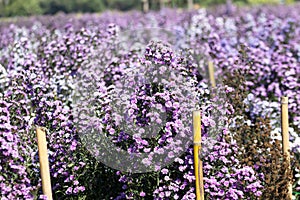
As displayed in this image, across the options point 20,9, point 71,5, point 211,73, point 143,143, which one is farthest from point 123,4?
point 143,143

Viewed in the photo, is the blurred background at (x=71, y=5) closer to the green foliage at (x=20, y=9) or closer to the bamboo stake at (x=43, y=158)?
the green foliage at (x=20, y=9)

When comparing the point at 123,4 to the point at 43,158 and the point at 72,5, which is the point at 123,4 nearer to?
the point at 72,5

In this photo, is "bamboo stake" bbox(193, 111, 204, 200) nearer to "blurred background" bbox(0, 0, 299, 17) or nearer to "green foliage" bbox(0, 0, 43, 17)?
"blurred background" bbox(0, 0, 299, 17)

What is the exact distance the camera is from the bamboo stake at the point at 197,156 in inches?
125

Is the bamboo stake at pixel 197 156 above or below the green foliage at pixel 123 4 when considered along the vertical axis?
above

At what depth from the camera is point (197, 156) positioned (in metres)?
3.25

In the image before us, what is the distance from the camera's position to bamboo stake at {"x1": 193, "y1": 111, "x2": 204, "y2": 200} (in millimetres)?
3180

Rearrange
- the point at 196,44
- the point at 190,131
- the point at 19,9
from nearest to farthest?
the point at 190,131
the point at 196,44
the point at 19,9

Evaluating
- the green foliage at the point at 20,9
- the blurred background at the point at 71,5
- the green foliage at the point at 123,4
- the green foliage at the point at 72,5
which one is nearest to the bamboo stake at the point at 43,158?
the blurred background at the point at 71,5

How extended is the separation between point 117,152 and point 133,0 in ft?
107

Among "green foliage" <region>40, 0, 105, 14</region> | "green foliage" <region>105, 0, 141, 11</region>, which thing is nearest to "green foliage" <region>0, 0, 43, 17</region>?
"green foliage" <region>40, 0, 105, 14</region>

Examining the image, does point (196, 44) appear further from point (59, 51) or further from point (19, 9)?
point (19, 9)

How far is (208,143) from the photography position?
11.4 feet

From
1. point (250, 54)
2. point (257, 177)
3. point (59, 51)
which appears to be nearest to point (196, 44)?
point (250, 54)
